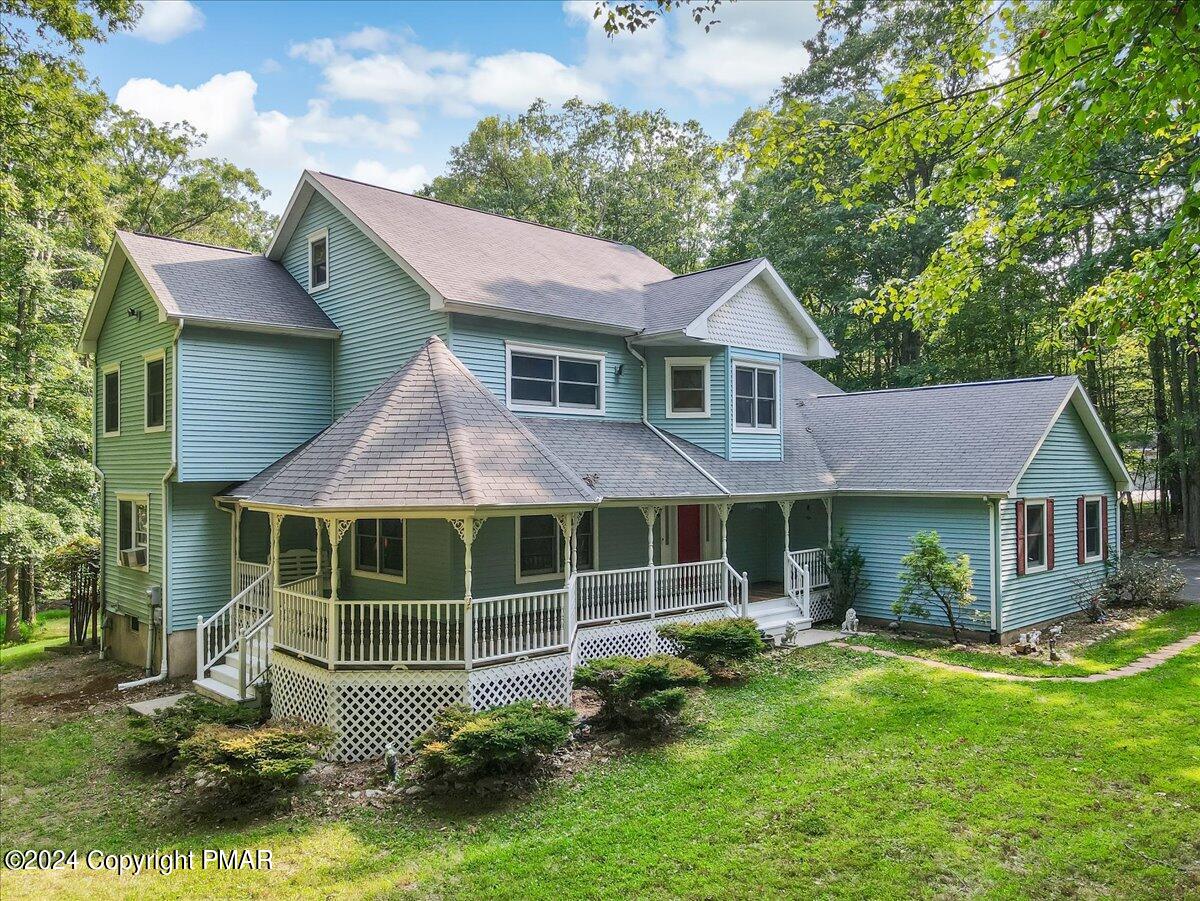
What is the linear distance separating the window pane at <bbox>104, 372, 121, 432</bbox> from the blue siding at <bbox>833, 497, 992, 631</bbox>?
1662 cm

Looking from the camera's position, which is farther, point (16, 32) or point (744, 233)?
point (744, 233)

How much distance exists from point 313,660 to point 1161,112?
38.8ft

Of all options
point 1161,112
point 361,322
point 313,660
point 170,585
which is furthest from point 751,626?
point 170,585

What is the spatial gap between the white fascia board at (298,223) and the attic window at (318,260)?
29.3 inches

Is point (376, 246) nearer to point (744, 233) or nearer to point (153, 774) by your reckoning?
point (153, 774)

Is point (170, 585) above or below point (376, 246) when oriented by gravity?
below

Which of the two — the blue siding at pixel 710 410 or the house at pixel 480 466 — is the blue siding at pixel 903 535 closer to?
the house at pixel 480 466

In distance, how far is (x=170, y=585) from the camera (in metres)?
13.6

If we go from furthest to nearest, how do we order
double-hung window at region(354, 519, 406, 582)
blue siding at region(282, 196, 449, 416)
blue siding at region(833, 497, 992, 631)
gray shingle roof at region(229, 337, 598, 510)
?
1. blue siding at region(833, 497, 992, 631)
2. blue siding at region(282, 196, 449, 416)
3. double-hung window at region(354, 519, 406, 582)
4. gray shingle roof at region(229, 337, 598, 510)

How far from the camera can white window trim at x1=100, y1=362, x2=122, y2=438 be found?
53.4ft

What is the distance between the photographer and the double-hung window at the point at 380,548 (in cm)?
1300

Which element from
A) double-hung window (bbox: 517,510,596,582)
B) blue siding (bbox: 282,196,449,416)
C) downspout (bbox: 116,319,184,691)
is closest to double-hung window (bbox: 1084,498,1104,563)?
double-hung window (bbox: 517,510,596,582)

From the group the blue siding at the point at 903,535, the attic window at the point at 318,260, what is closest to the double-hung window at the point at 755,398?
the blue siding at the point at 903,535

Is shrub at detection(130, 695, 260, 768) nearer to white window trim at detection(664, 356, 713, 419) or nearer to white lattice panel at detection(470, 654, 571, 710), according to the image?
white lattice panel at detection(470, 654, 571, 710)
